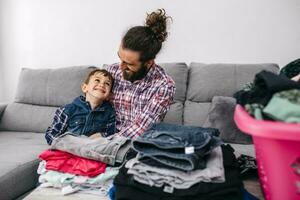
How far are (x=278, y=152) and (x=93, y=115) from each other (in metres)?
1.01

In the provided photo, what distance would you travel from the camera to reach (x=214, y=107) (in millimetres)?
1819

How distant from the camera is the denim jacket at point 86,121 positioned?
1.47 meters

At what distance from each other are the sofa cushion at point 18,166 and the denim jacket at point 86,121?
0.17 meters

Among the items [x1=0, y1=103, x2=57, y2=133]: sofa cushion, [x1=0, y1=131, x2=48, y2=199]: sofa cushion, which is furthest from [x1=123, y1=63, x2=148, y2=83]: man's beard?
[x1=0, y1=103, x2=57, y2=133]: sofa cushion

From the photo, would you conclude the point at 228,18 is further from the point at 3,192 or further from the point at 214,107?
the point at 3,192

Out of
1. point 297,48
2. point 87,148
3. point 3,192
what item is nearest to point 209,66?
point 297,48

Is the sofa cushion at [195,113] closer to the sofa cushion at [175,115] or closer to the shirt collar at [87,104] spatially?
the sofa cushion at [175,115]

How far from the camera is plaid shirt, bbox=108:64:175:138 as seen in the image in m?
1.32

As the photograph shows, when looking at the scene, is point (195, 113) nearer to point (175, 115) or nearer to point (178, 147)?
point (175, 115)

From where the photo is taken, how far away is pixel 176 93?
2057mm

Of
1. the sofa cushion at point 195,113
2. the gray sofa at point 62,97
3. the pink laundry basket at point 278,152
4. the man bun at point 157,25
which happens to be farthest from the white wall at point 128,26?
the pink laundry basket at point 278,152

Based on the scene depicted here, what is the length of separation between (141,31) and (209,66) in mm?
818

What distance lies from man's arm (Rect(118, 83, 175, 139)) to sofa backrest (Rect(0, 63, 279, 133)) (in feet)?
2.03

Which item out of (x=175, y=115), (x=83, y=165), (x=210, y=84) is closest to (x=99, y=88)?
(x=83, y=165)
